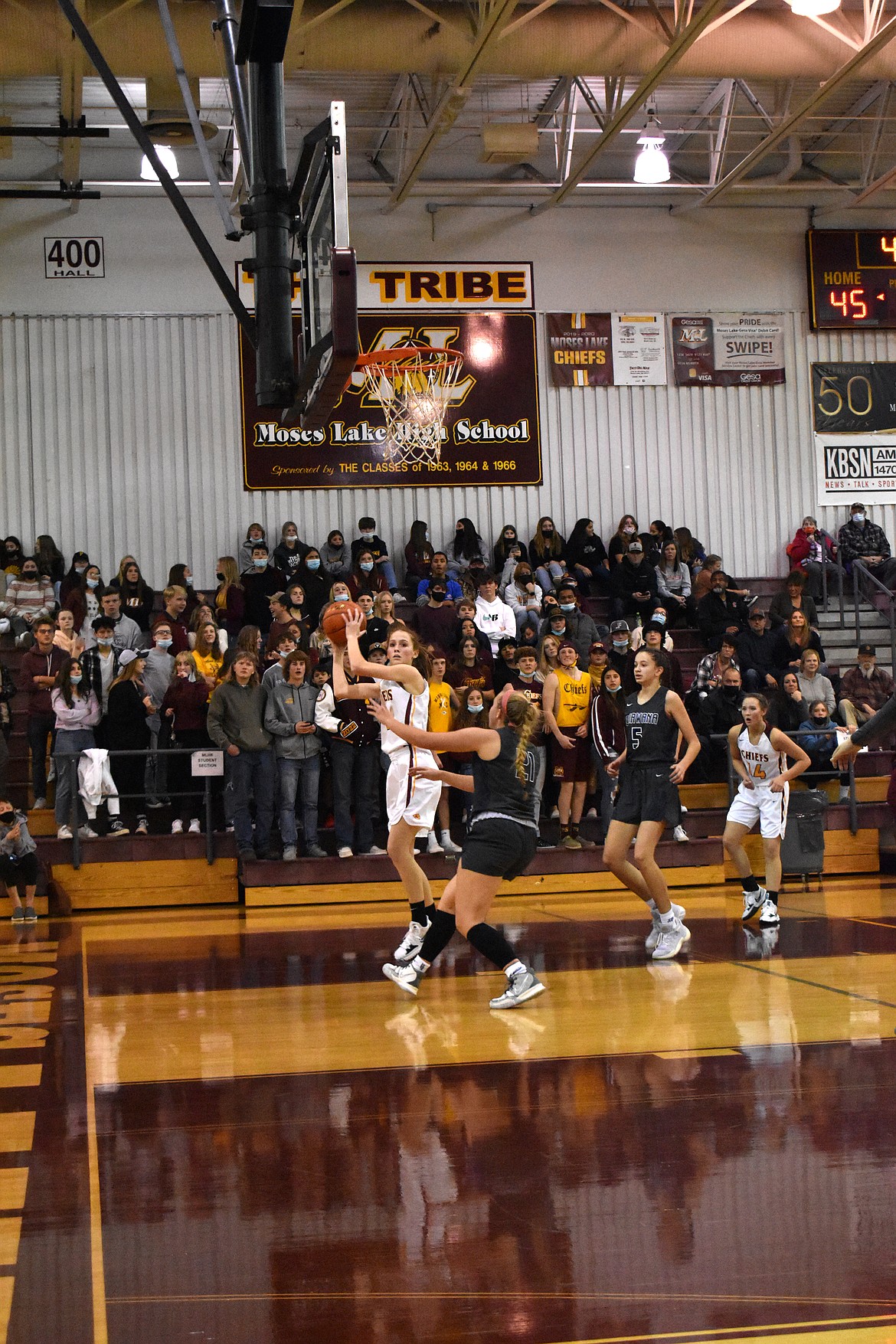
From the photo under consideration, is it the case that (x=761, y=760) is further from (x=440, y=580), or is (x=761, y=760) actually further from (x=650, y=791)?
(x=440, y=580)

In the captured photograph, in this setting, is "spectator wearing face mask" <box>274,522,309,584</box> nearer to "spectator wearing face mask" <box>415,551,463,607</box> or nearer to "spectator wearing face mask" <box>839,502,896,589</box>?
"spectator wearing face mask" <box>415,551,463,607</box>

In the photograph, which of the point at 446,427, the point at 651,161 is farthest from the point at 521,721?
the point at 446,427

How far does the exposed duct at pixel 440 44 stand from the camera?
15.9m

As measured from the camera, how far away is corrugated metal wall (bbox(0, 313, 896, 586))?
2186 cm

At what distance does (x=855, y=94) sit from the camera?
837 inches

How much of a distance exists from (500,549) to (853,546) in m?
6.15

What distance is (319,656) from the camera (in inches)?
597

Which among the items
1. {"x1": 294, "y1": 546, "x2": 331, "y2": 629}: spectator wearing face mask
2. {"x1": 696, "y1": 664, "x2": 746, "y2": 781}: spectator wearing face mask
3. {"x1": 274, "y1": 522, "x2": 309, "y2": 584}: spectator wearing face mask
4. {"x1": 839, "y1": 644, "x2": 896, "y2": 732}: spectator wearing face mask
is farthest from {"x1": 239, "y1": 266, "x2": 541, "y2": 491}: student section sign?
{"x1": 696, "y1": 664, "x2": 746, "y2": 781}: spectator wearing face mask

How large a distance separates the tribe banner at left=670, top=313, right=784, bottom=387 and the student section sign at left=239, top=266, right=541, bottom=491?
8.67ft

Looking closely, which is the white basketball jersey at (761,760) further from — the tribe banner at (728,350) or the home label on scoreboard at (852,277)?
the home label on scoreboard at (852,277)

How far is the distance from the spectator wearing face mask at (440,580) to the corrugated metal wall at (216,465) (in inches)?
110

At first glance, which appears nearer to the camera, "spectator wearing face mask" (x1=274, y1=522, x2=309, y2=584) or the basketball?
the basketball

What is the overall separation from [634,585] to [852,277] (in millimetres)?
7966

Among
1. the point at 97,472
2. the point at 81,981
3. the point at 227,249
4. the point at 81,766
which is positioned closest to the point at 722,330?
the point at 227,249
